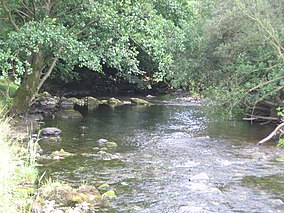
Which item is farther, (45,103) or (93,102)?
(93,102)

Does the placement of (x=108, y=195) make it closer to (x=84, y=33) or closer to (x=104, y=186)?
(x=104, y=186)

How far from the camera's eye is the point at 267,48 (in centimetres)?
1675

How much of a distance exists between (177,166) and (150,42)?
6143mm

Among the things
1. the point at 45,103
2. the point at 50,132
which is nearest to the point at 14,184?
the point at 50,132

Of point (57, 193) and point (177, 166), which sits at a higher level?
point (57, 193)

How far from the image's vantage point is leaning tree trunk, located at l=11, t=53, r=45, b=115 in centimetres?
1830

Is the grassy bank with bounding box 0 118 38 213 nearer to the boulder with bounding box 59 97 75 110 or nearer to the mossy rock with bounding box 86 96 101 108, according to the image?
the boulder with bounding box 59 97 75 110

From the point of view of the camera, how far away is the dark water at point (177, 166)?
8984 millimetres

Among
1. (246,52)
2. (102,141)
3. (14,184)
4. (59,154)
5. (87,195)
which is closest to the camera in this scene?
(14,184)

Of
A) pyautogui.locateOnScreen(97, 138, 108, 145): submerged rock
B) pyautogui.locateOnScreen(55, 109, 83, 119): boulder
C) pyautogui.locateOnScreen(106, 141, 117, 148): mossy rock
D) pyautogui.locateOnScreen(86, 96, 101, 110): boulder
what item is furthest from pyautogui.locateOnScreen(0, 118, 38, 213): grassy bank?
pyautogui.locateOnScreen(86, 96, 101, 110): boulder

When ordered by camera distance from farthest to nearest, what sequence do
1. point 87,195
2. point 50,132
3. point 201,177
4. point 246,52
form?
point 246,52, point 50,132, point 201,177, point 87,195

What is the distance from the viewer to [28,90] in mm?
18484

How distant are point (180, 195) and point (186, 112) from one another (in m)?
15.2

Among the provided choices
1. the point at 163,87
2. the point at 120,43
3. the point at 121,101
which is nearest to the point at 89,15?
the point at 120,43
